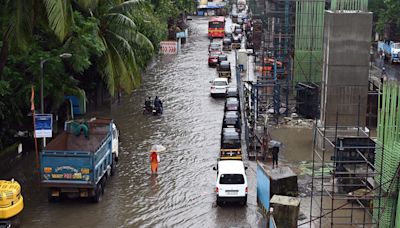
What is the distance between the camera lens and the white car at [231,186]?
2459 centimetres

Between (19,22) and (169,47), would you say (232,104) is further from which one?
(169,47)

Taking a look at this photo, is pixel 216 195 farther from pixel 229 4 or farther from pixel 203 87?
pixel 229 4

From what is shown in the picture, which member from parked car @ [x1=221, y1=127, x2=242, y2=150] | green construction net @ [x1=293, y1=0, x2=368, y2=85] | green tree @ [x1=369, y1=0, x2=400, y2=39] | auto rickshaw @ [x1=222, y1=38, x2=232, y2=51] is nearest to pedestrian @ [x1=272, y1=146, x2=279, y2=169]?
parked car @ [x1=221, y1=127, x2=242, y2=150]

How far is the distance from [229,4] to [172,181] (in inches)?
3811

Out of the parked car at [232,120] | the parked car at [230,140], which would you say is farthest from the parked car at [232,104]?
the parked car at [230,140]

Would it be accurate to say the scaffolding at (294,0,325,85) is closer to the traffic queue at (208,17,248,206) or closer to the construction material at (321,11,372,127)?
the traffic queue at (208,17,248,206)

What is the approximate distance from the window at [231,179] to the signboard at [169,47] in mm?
42664

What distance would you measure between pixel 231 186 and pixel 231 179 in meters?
0.28

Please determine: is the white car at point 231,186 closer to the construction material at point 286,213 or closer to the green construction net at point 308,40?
the construction material at point 286,213

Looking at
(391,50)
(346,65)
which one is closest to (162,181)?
(346,65)

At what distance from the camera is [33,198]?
85.8 ft

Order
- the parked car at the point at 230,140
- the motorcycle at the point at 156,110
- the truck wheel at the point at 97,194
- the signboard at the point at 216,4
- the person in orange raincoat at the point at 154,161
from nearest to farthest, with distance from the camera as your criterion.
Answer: the truck wheel at the point at 97,194 → the person in orange raincoat at the point at 154,161 → the parked car at the point at 230,140 → the motorcycle at the point at 156,110 → the signboard at the point at 216,4

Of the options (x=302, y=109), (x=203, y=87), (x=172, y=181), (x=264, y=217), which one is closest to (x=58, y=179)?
(x=172, y=181)

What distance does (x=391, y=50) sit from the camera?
2491 inches
